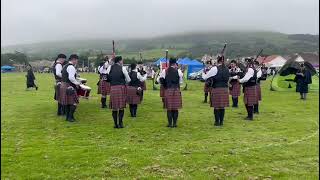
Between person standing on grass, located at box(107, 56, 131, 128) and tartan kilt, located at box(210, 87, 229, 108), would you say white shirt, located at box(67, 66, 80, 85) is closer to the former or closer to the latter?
person standing on grass, located at box(107, 56, 131, 128)

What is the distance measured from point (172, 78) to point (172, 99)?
494 mm

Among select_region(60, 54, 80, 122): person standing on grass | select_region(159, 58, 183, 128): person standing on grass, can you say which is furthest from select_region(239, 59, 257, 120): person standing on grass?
select_region(60, 54, 80, 122): person standing on grass

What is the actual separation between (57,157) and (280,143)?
4292mm

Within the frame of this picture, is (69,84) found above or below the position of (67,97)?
above

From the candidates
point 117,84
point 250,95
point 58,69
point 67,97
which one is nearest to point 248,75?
point 250,95

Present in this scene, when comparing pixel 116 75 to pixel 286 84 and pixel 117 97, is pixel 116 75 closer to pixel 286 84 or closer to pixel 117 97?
pixel 117 97

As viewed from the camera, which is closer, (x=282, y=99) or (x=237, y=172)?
(x=237, y=172)

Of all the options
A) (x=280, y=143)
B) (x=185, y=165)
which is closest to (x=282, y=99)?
(x=280, y=143)

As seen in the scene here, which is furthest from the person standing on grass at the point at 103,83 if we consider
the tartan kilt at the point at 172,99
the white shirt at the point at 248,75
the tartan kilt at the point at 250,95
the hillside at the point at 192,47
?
the hillside at the point at 192,47

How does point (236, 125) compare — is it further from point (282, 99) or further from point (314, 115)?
point (282, 99)

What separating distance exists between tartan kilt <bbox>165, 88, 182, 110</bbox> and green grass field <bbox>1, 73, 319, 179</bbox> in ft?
1.96

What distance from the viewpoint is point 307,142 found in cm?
964

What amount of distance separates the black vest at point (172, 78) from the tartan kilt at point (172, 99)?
4.0 inches

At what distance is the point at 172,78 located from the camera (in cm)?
1141
